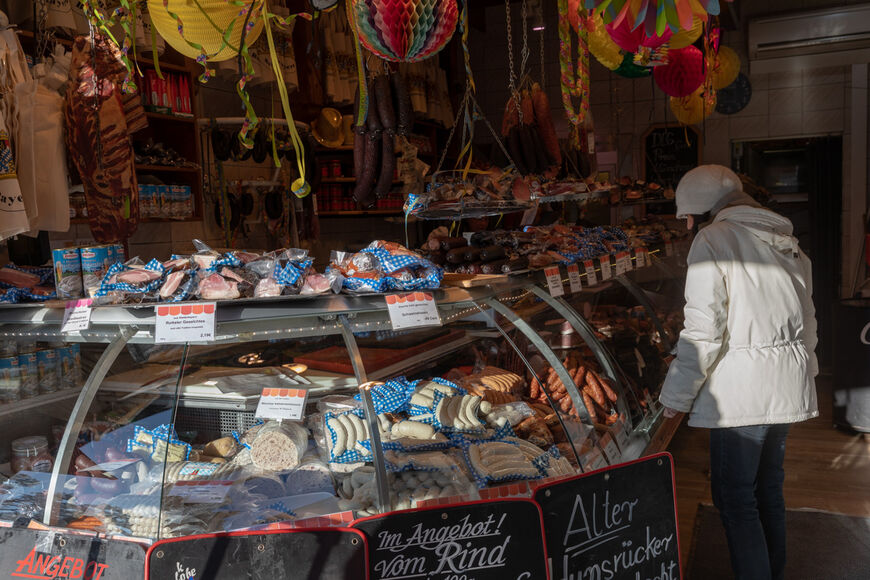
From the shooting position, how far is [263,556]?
172 centimetres

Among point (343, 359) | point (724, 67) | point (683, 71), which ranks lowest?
point (343, 359)

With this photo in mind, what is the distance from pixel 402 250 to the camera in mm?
2338

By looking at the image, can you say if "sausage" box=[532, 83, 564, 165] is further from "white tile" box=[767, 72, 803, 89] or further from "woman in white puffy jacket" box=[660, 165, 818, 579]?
"white tile" box=[767, 72, 803, 89]

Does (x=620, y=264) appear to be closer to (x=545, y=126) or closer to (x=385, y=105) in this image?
(x=545, y=126)

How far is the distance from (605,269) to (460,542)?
226 cm

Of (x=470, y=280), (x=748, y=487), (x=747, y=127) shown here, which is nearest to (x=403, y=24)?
(x=470, y=280)

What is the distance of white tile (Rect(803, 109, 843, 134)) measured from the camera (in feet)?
25.2

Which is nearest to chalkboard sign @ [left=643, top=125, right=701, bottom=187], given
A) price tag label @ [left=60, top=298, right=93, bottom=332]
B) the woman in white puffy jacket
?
the woman in white puffy jacket

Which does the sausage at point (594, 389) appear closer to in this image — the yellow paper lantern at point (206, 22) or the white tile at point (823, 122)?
the yellow paper lantern at point (206, 22)

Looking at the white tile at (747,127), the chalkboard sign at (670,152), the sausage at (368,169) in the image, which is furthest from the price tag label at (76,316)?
the white tile at (747,127)

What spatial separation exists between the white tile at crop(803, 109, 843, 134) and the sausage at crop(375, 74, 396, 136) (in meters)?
6.58

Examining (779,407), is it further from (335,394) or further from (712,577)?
(335,394)

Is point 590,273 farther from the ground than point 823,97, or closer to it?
closer to it

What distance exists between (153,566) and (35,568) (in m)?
0.40
